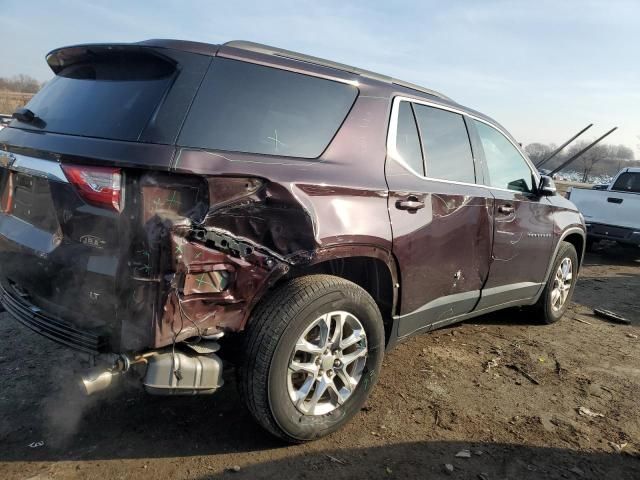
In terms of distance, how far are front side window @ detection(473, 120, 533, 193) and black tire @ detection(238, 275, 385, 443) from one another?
6.51 ft

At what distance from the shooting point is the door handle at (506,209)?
13.1ft

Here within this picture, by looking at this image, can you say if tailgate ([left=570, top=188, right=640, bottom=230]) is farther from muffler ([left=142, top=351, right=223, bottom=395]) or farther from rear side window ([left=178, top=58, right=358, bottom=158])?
muffler ([left=142, top=351, right=223, bottom=395])

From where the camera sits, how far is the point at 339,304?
2727 mm

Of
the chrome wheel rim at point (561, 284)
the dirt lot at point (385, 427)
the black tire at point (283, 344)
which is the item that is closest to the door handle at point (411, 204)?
the black tire at point (283, 344)

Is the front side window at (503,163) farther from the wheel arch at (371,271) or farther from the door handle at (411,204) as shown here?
the wheel arch at (371,271)

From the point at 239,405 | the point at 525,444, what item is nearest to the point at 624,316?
the point at 525,444

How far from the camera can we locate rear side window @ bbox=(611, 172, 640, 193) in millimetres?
10374

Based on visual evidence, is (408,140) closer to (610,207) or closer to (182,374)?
(182,374)

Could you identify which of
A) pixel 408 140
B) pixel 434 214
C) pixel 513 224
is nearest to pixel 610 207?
pixel 513 224

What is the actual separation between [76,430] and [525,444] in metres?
2.57

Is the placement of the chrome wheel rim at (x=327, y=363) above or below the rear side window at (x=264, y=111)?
below

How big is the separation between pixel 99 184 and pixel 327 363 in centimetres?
149

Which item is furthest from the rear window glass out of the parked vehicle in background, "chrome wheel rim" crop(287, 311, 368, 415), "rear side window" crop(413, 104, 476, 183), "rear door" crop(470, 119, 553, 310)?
"rear door" crop(470, 119, 553, 310)

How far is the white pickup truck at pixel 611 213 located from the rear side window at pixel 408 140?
24.8ft
